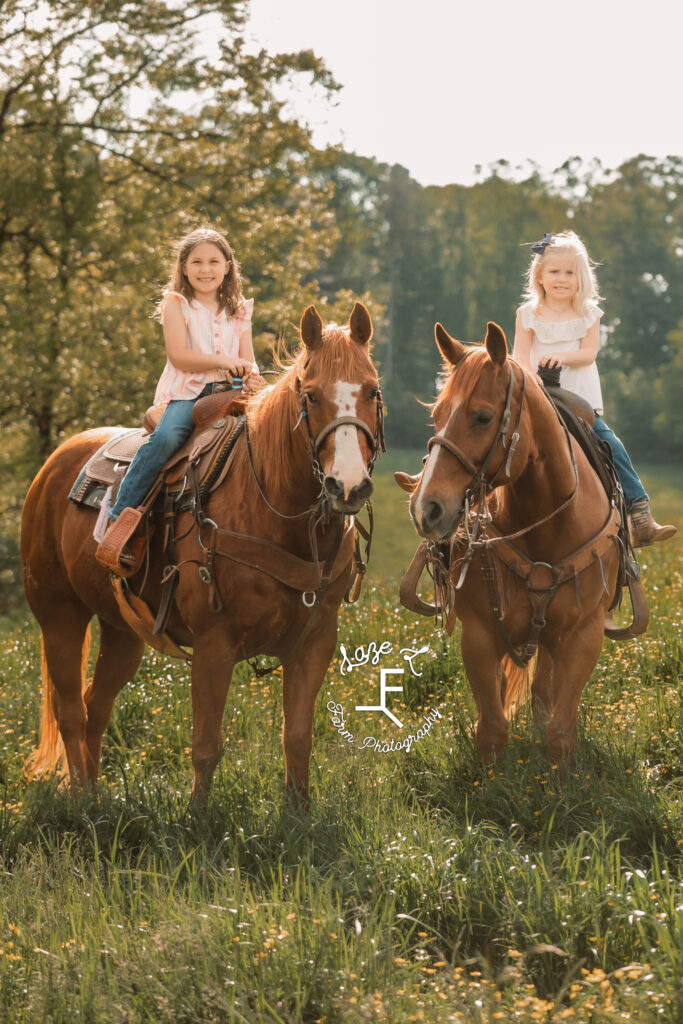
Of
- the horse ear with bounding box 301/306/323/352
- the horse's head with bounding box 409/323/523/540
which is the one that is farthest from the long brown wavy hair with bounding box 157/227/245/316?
the horse's head with bounding box 409/323/523/540

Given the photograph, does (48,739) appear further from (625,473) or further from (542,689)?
(625,473)

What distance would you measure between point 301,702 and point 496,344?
1934 millimetres

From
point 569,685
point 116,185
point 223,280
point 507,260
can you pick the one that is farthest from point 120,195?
point 507,260

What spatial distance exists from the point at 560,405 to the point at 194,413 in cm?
191

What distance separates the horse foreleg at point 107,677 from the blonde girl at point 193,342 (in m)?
1.25

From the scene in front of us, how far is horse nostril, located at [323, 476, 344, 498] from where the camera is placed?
4.19 meters

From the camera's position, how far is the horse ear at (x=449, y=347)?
15.9 feet

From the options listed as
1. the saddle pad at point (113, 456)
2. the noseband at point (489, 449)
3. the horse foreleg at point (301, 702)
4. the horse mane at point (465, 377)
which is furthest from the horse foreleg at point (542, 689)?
the saddle pad at point (113, 456)

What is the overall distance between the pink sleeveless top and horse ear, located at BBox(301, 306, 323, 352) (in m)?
1.26

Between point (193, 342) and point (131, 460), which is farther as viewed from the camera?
point (131, 460)

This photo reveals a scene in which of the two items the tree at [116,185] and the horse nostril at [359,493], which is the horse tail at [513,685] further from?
the tree at [116,185]

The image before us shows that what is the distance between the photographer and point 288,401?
4840mm

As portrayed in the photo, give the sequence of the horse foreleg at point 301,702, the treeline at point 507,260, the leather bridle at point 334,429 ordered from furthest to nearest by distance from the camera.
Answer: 1. the treeline at point 507,260
2. the horse foreleg at point 301,702
3. the leather bridle at point 334,429

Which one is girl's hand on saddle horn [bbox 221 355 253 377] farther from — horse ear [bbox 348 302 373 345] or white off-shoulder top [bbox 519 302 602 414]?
white off-shoulder top [bbox 519 302 602 414]
